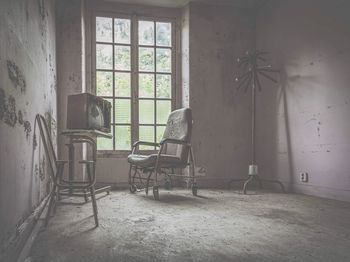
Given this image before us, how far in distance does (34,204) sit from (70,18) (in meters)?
2.64

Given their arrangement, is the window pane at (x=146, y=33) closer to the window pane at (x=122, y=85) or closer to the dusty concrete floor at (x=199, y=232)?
the window pane at (x=122, y=85)

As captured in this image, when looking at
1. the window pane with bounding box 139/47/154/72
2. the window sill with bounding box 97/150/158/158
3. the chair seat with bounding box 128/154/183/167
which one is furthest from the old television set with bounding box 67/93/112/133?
the window pane with bounding box 139/47/154/72

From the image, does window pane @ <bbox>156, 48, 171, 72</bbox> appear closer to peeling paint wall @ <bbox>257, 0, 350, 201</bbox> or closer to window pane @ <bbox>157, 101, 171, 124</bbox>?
window pane @ <bbox>157, 101, 171, 124</bbox>

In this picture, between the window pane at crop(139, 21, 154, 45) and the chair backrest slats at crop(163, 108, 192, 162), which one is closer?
the chair backrest slats at crop(163, 108, 192, 162)

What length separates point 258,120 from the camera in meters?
4.30

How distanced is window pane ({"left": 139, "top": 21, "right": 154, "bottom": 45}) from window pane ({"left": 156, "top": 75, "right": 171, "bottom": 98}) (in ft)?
1.70

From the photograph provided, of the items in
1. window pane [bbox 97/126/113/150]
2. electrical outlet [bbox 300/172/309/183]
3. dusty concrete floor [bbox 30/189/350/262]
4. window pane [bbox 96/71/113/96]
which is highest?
window pane [bbox 96/71/113/96]

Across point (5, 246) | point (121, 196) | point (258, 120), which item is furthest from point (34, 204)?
point (258, 120)

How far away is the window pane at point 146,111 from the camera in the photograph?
167 inches

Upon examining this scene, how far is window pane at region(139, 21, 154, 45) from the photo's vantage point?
4.30 m

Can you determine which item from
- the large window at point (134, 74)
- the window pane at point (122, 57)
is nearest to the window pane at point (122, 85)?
the large window at point (134, 74)

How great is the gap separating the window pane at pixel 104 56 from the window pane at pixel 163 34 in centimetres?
70

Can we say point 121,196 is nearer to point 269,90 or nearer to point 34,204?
point 34,204

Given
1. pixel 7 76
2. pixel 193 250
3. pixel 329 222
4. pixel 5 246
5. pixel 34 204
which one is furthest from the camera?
pixel 329 222
